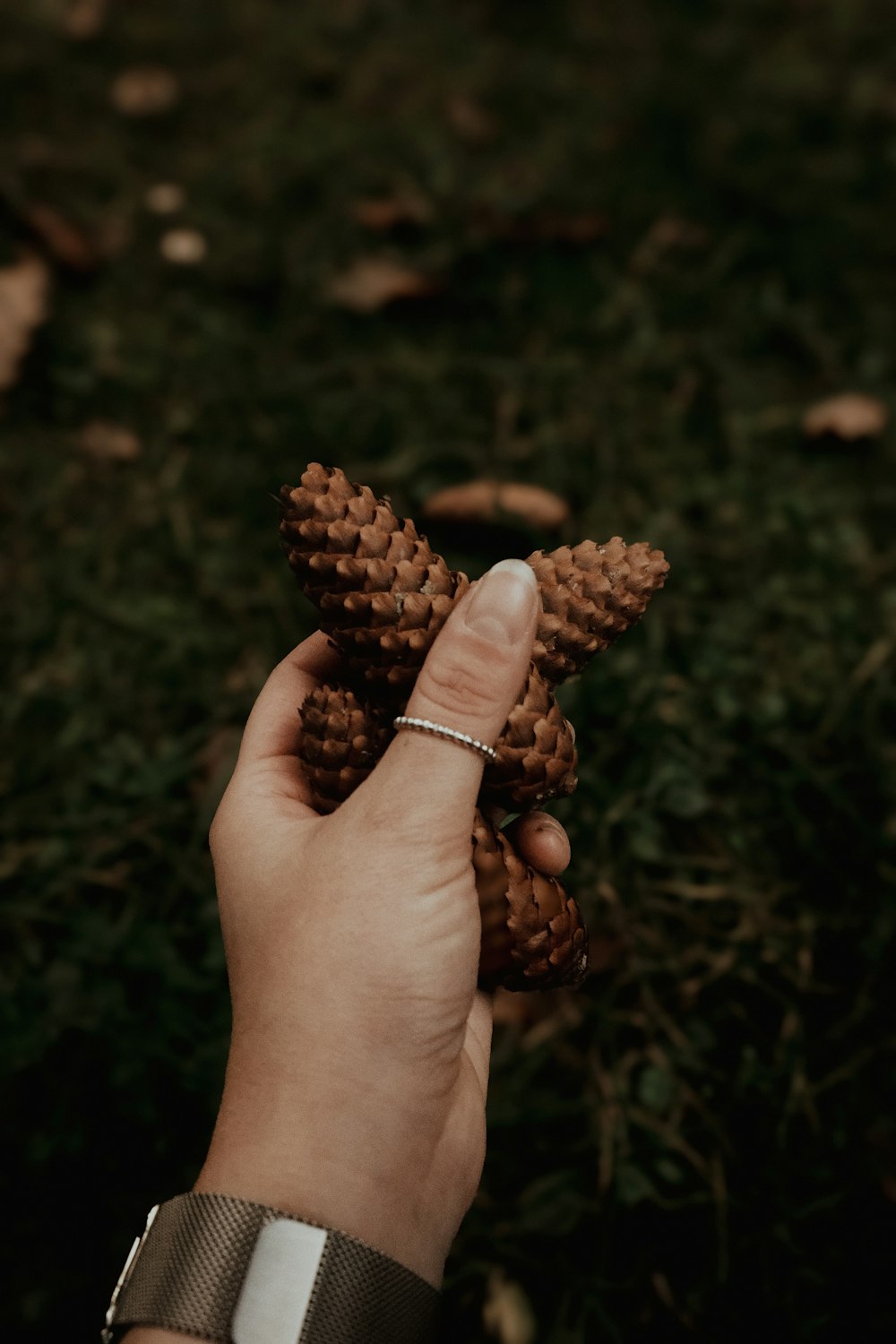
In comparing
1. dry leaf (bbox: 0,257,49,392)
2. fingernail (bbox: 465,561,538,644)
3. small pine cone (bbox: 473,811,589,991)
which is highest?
dry leaf (bbox: 0,257,49,392)

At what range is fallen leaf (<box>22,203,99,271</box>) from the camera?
337cm

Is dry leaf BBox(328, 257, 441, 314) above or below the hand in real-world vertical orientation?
above

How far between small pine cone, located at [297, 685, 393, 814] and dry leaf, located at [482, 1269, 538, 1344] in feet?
3.63

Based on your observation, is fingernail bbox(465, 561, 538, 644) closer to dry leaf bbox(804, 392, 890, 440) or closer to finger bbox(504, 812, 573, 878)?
finger bbox(504, 812, 573, 878)

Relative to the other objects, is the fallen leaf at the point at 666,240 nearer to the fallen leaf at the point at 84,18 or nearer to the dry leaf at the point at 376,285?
the dry leaf at the point at 376,285

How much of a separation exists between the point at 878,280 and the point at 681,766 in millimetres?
1930

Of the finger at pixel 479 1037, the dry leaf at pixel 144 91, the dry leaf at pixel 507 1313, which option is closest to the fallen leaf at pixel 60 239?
the dry leaf at pixel 144 91

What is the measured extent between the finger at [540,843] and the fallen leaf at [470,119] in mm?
2957

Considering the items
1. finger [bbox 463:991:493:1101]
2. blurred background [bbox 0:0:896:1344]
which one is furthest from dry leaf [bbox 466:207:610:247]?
finger [bbox 463:991:493:1101]

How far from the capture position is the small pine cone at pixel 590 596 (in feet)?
5.21

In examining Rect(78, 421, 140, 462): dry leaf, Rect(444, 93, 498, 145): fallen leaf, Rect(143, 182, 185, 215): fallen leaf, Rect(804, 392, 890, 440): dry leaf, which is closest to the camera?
Rect(804, 392, 890, 440): dry leaf

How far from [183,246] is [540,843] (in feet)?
8.86

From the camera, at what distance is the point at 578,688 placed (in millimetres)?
2494

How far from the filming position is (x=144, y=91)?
3918 mm
